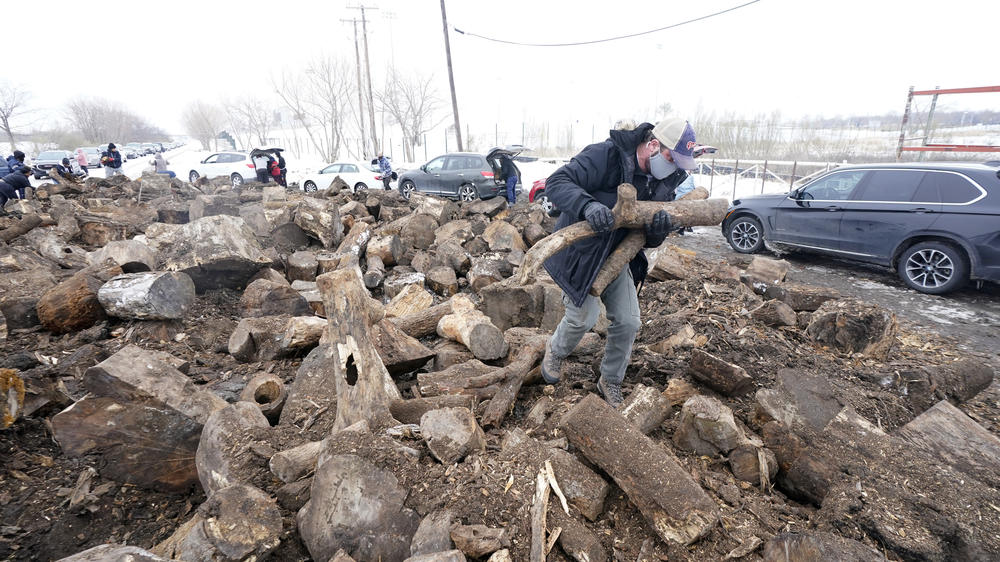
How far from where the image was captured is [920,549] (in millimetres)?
1640

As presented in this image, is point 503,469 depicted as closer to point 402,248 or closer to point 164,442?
point 164,442

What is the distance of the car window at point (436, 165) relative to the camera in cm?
1235

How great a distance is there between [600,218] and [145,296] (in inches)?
155

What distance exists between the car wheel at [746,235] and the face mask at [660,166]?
6.54 meters

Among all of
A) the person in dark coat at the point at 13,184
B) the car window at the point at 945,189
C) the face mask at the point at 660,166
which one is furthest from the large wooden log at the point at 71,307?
the car window at the point at 945,189

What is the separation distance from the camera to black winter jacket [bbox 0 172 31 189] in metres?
9.31

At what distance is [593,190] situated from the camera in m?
2.67

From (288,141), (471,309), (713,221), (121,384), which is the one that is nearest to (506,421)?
(471,309)

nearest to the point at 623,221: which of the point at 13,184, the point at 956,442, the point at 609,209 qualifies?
the point at 609,209

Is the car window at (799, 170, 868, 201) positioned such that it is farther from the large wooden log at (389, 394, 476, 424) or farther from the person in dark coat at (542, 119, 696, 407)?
the large wooden log at (389, 394, 476, 424)

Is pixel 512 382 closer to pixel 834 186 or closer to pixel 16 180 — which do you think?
pixel 834 186

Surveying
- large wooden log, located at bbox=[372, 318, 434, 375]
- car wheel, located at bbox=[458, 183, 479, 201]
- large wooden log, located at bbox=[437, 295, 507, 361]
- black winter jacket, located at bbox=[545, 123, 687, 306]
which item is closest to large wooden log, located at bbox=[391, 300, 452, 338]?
large wooden log, located at bbox=[437, 295, 507, 361]

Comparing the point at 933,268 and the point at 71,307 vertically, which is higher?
the point at 71,307

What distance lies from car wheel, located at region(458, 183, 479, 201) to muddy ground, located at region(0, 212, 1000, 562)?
24.7 ft
